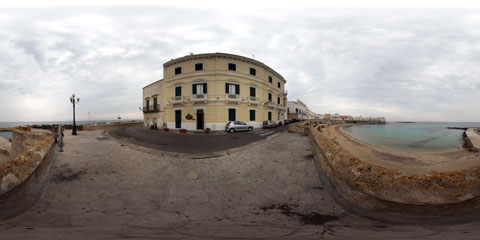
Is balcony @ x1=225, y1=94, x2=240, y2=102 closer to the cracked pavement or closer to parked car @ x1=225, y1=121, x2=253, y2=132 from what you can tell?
parked car @ x1=225, y1=121, x2=253, y2=132

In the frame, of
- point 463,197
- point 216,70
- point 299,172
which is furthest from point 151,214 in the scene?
point 216,70

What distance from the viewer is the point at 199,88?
807 inches

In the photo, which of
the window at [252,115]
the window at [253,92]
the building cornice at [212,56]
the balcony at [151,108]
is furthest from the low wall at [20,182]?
the balcony at [151,108]

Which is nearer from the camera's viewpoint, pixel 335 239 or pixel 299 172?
pixel 335 239

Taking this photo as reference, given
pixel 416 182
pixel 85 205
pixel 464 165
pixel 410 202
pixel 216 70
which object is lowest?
pixel 464 165

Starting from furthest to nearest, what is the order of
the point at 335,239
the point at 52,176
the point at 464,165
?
the point at 464,165 → the point at 52,176 → the point at 335,239

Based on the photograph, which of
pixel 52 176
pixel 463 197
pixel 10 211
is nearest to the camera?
pixel 463 197

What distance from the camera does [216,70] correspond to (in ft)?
65.2

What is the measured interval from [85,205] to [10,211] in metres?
1.33

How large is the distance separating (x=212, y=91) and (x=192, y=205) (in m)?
17.2

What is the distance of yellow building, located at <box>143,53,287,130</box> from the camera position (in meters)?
20.0

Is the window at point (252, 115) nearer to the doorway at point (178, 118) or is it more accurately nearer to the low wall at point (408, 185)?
the doorway at point (178, 118)

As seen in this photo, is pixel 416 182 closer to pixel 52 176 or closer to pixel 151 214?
pixel 151 214

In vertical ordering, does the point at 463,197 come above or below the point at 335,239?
above
